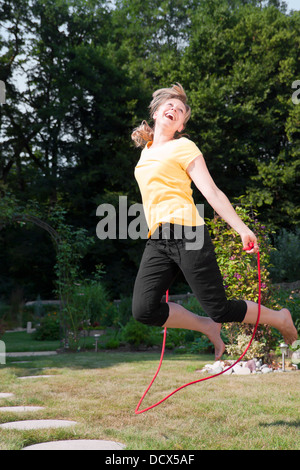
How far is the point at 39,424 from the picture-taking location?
3.12m

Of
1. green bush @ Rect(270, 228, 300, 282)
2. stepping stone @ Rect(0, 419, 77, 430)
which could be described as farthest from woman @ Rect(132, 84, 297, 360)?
green bush @ Rect(270, 228, 300, 282)

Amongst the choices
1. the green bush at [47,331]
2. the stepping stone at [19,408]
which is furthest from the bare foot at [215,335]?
the green bush at [47,331]

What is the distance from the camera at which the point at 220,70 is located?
19625mm

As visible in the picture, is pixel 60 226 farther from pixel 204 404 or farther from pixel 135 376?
pixel 204 404

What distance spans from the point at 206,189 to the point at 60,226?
6.70 metres

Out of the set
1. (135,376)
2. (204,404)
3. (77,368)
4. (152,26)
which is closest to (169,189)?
(204,404)

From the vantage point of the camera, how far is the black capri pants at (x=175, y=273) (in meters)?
2.64

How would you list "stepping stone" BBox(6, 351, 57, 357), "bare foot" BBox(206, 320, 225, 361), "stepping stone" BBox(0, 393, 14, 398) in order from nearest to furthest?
"bare foot" BBox(206, 320, 225, 361), "stepping stone" BBox(0, 393, 14, 398), "stepping stone" BBox(6, 351, 57, 357)

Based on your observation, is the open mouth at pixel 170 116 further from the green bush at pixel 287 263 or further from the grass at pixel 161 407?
the green bush at pixel 287 263

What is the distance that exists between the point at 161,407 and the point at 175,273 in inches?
53.8

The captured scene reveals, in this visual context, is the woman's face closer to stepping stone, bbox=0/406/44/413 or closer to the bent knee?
the bent knee

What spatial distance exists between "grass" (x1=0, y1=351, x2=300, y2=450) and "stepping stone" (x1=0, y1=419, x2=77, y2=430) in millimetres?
102

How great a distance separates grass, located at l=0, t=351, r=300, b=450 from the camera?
273 centimetres

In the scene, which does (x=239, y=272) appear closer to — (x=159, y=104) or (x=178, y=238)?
(x=159, y=104)
